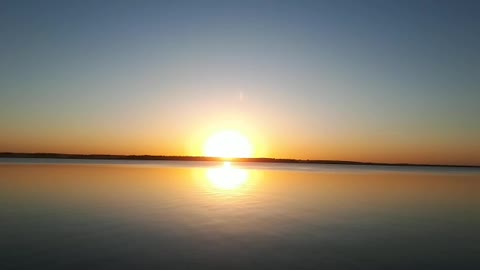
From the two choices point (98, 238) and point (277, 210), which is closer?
point (98, 238)

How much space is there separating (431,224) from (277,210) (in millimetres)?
12269

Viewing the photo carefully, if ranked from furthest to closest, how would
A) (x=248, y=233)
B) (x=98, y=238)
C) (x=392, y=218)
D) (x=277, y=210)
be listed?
(x=277, y=210), (x=392, y=218), (x=248, y=233), (x=98, y=238)

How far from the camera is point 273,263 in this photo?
15922mm

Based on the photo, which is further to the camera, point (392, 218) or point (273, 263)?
point (392, 218)

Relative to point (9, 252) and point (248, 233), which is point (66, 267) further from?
point (248, 233)

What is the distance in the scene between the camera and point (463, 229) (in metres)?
25.7

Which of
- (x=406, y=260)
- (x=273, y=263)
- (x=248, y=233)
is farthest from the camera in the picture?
(x=248, y=233)

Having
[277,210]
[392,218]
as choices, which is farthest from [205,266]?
[392,218]

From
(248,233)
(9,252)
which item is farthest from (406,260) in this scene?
(9,252)

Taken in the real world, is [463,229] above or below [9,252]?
above

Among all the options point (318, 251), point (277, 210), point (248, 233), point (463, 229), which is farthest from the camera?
point (277, 210)

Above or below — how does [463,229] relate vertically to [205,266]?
above

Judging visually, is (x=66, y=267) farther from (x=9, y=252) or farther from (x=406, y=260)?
(x=406, y=260)

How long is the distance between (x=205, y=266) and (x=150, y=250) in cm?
385
